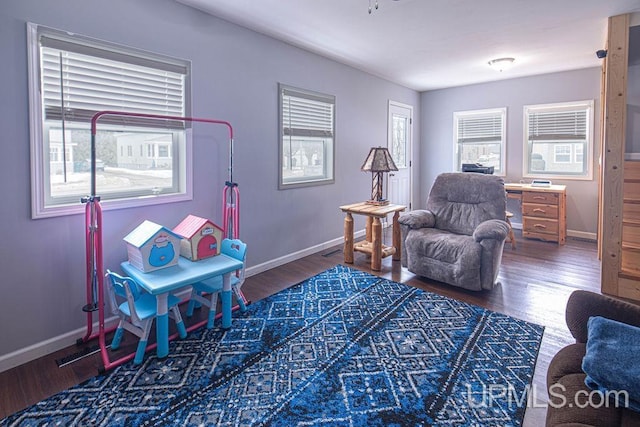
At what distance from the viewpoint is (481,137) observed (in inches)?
248

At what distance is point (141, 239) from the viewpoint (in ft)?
7.96

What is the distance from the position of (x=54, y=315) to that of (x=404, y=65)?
4.72m

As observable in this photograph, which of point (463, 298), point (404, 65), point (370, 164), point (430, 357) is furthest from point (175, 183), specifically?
point (404, 65)

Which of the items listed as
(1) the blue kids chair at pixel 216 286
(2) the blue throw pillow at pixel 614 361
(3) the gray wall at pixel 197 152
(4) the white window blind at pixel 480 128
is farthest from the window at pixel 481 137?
(2) the blue throw pillow at pixel 614 361

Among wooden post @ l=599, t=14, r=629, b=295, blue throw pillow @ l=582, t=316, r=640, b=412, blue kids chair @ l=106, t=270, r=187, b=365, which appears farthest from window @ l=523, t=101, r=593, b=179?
blue kids chair @ l=106, t=270, r=187, b=365

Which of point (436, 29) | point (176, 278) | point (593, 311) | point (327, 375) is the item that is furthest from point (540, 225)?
point (176, 278)

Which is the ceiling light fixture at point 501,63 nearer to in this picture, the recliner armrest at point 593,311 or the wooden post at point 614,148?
the wooden post at point 614,148

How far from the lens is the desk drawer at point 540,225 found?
5059 millimetres

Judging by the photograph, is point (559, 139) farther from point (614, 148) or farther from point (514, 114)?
point (614, 148)

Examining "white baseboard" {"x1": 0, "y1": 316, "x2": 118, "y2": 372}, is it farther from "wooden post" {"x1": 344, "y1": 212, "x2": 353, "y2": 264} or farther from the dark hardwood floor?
"wooden post" {"x1": 344, "y1": 212, "x2": 353, "y2": 264}

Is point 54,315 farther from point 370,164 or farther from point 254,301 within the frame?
point 370,164

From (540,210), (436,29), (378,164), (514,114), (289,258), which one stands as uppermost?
(436,29)

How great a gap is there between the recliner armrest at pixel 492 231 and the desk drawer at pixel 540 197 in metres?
2.26

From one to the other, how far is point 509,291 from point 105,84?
368cm
